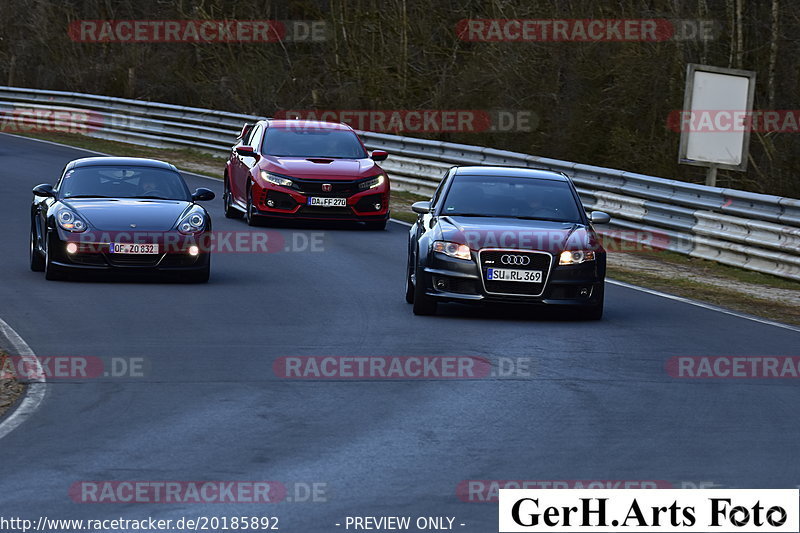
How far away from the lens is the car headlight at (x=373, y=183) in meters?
23.1

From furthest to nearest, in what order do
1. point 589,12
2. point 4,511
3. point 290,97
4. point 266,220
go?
point 290,97
point 589,12
point 266,220
point 4,511

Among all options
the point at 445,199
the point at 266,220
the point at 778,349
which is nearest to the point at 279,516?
the point at 778,349

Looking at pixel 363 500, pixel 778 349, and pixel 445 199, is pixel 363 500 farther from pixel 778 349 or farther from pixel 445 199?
pixel 445 199

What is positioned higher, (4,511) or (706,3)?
(706,3)

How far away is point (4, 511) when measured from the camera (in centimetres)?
710

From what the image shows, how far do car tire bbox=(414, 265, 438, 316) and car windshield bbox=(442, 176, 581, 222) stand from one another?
1060mm

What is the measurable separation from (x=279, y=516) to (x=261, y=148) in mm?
17305

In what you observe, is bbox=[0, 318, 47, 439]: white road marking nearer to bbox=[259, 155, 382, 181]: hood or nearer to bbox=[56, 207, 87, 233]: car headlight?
bbox=[56, 207, 87, 233]: car headlight

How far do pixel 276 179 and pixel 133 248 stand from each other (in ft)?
22.0
